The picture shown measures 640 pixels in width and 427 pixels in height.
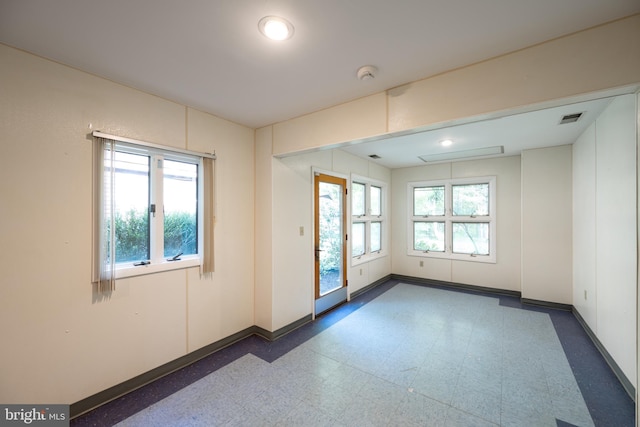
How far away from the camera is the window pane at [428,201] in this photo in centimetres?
546

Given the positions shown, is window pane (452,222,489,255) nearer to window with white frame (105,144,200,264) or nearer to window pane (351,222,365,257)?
window pane (351,222,365,257)

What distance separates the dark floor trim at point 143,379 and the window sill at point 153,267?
0.91 meters

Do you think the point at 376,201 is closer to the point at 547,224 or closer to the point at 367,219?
the point at 367,219

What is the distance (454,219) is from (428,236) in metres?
0.65

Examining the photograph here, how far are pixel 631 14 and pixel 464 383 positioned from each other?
9.22 feet

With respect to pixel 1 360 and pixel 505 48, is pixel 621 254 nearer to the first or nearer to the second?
pixel 505 48

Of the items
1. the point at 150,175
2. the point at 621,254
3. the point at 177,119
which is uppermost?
the point at 177,119

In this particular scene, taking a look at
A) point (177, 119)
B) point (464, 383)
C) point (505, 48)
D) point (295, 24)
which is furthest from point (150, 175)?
point (464, 383)

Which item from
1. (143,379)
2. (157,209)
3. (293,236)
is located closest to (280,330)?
(293,236)

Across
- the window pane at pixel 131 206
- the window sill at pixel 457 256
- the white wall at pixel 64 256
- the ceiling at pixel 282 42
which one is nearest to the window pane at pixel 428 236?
the window sill at pixel 457 256

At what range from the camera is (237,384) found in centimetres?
232

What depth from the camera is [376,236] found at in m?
5.59

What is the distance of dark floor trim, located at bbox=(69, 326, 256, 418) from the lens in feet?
6.53

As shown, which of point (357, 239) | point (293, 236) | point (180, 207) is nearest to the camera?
point (180, 207)
